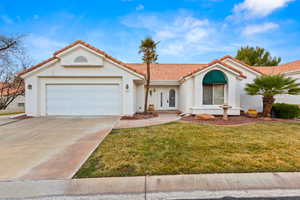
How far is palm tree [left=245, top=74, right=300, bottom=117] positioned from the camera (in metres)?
10.2

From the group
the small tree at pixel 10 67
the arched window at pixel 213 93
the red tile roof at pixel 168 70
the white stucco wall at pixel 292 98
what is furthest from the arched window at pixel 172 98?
the small tree at pixel 10 67

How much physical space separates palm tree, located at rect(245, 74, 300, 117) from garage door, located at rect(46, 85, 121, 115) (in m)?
11.2

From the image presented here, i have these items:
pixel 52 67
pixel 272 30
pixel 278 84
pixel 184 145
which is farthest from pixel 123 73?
pixel 272 30

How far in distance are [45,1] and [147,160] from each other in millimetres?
15513

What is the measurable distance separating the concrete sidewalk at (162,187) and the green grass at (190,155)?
0.22m

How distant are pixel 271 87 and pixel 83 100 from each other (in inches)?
580

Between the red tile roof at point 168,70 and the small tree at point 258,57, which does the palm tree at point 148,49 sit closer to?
the red tile roof at point 168,70

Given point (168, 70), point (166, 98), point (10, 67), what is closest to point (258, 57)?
point (168, 70)

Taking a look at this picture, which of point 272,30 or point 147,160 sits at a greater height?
point 272,30

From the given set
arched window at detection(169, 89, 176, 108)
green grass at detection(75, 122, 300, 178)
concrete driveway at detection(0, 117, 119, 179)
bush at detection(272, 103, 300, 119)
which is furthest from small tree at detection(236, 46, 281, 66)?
concrete driveway at detection(0, 117, 119, 179)

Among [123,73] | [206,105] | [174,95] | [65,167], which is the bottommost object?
[65,167]

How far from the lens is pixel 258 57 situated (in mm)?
29750

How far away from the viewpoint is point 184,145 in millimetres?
5141

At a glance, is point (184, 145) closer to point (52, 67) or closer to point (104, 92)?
point (104, 92)
